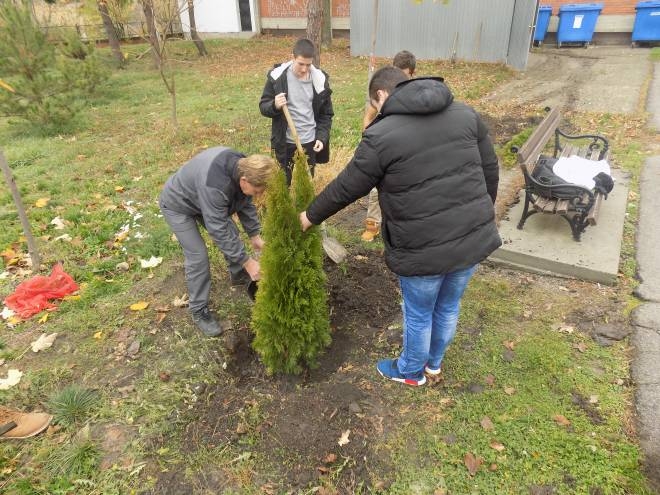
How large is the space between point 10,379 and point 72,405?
28.6 inches

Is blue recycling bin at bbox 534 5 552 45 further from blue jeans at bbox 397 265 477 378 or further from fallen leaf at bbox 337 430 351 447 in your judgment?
fallen leaf at bbox 337 430 351 447

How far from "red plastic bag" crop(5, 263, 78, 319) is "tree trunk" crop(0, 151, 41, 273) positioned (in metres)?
0.32

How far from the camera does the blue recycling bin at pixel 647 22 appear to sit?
12945 mm

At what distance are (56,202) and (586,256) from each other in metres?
6.21

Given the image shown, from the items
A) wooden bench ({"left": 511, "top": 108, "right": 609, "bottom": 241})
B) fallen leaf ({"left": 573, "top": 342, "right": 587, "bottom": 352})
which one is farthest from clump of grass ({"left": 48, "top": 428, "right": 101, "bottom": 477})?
wooden bench ({"left": 511, "top": 108, "right": 609, "bottom": 241})

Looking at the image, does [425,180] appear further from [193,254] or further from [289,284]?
[193,254]

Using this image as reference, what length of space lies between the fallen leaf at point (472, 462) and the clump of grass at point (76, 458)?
2162 mm

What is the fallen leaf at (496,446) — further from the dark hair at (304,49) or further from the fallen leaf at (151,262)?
the dark hair at (304,49)

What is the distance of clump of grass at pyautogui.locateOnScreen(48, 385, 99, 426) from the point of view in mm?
2895

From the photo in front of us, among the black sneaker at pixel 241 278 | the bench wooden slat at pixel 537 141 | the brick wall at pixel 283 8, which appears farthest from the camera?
the brick wall at pixel 283 8

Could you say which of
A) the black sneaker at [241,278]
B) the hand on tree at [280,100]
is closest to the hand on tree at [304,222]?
the black sneaker at [241,278]

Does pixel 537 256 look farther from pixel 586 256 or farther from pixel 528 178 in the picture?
pixel 528 178

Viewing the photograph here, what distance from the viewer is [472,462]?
2.55 meters

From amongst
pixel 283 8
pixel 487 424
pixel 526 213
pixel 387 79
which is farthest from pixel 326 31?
pixel 487 424
